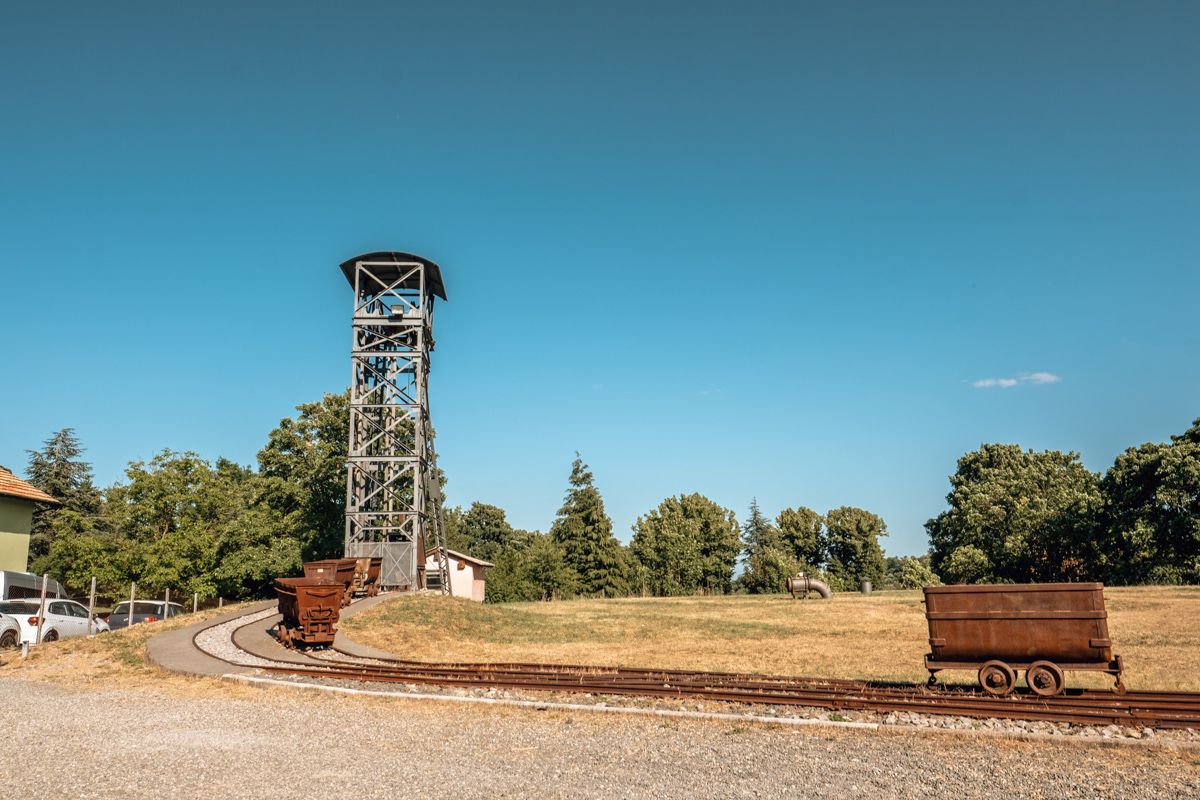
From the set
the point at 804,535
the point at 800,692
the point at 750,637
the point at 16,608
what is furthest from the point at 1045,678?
the point at 804,535

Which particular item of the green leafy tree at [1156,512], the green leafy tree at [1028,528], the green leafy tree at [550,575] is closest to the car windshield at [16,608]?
the green leafy tree at [550,575]

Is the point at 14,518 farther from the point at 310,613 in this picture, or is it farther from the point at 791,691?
the point at 791,691

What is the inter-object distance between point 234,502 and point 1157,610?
5154 cm

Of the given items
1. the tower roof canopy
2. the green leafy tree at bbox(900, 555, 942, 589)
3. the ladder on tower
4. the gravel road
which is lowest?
the green leafy tree at bbox(900, 555, 942, 589)

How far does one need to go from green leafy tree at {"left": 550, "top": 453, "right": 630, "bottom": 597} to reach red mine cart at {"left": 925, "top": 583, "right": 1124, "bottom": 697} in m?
53.0

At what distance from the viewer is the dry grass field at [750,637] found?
16.6m

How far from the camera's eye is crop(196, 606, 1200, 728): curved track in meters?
10.1

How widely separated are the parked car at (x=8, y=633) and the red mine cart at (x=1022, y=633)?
23.3 m

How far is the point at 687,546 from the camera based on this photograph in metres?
70.9

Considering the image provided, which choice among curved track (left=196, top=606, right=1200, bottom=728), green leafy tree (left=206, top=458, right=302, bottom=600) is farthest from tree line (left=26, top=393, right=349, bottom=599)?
curved track (left=196, top=606, right=1200, bottom=728)

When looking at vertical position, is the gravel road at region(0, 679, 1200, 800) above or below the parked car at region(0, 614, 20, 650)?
below

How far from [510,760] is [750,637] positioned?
16540mm

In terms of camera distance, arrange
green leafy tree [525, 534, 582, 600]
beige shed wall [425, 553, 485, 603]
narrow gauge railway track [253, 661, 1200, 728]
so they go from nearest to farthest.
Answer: narrow gauge railway track [253, 661, 1200, 728]
beige shed wall [425, 553, 485, 603]
green leafy tree [525, 534, 582, 600]

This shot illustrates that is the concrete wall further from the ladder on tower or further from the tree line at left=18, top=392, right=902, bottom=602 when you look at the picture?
the ladder on tower
